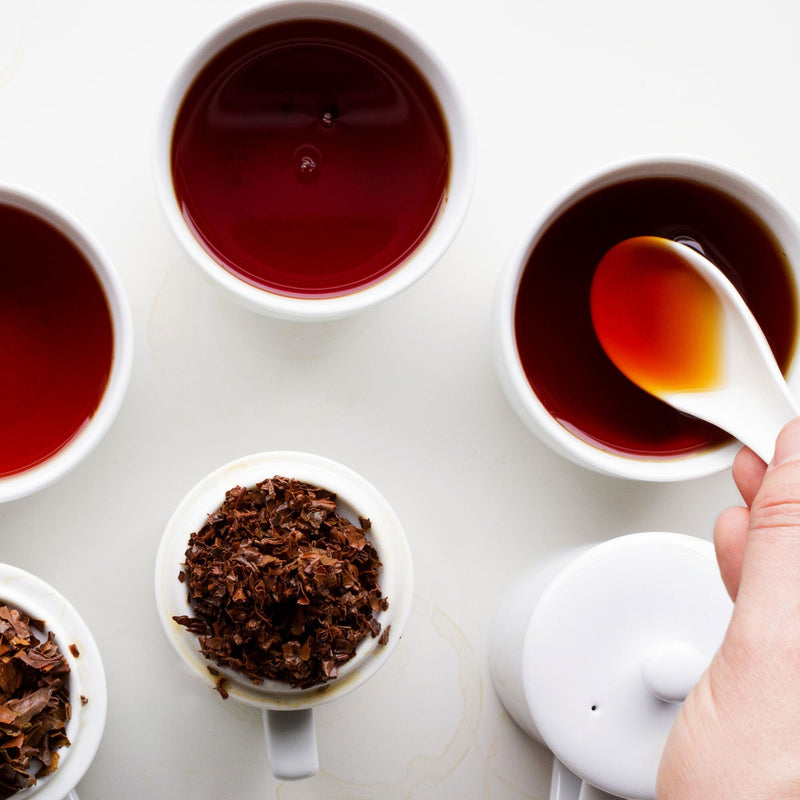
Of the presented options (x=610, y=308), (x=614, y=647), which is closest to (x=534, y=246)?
(x=610, y=308)

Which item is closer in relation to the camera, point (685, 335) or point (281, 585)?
point (281, 585)

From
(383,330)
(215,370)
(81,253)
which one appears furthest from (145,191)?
(383,330)

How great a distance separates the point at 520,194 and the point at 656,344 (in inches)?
11.2

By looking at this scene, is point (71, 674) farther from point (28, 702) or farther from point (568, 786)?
point (568, 786)

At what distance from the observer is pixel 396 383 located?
1.24m

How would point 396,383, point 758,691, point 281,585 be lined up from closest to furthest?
point 758,691, point 281,585, point 396,383

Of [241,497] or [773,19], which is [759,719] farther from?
[773,19]

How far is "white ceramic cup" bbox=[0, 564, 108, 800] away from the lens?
41.4 inches

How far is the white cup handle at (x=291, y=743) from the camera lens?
106 centimetres

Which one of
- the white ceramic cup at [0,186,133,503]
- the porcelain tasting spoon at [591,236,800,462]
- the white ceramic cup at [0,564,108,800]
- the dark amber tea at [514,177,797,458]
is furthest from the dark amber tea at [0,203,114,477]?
the porcelain tasting spoon at [591,236,800,462]

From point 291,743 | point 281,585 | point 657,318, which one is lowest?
point 291,743

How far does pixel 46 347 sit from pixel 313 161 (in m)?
0.41

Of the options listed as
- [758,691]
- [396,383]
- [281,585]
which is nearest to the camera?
[758,691]

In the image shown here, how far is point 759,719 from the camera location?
2.61ft
